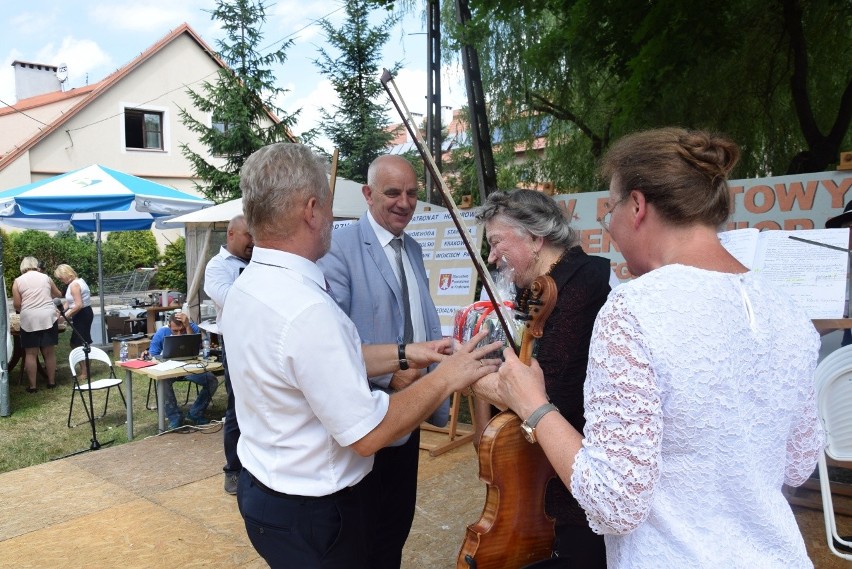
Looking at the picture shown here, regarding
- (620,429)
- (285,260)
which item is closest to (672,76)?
(285,260)

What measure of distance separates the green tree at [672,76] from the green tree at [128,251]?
1698 centimetres

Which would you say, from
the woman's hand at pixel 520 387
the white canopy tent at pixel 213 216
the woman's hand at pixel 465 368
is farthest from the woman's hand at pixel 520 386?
the white canopy tent at pixel 213 216

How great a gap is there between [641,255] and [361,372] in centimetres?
69

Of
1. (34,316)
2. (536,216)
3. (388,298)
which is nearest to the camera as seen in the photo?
(536,216)

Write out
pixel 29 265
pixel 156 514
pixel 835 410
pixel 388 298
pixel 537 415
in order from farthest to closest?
pixel 29 265, pixel 156 514, pixel 835 410, pixel 388 298, pixel 537 415

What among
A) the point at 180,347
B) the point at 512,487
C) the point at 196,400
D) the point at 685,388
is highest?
the point at 685,388

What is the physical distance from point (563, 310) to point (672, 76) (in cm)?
407

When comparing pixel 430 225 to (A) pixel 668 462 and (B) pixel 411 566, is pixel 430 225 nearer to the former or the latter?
(B) pixel 411 566

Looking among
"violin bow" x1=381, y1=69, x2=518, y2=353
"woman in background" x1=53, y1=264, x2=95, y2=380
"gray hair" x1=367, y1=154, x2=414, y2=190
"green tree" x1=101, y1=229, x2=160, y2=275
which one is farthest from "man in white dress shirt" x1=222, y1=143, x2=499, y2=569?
"green tree" x1=101, y1=229, x2=160, y2=275

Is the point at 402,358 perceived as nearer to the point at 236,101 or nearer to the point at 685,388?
the point at 685,388

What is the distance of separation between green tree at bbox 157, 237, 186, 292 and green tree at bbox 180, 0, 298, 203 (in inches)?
181

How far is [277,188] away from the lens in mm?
1552

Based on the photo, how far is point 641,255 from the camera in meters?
1.22

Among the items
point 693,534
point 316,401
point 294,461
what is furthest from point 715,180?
point 294,461
